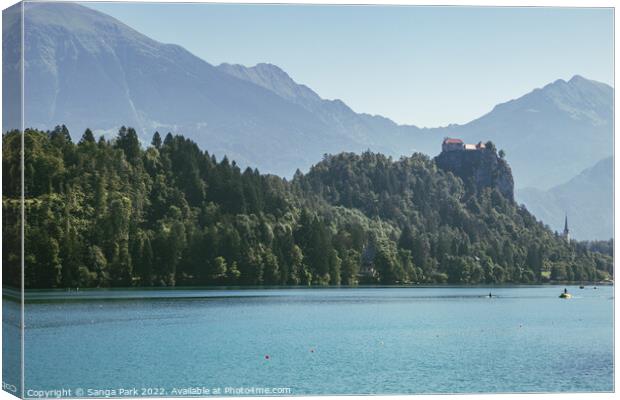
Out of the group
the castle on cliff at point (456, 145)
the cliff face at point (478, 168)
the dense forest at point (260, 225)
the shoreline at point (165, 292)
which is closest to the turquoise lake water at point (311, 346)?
the shoreline at point (165, 292)

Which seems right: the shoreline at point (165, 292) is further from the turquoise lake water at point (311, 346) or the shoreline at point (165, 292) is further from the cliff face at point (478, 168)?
the cliff face at point (478, 168)

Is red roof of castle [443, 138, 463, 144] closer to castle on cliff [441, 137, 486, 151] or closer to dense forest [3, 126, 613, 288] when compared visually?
castle on cliff [441, 137, 486, 151]

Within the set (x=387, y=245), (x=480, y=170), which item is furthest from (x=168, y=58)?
(x=480, y=170)

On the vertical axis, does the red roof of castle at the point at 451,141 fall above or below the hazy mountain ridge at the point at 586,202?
above

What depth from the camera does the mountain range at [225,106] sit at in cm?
3916

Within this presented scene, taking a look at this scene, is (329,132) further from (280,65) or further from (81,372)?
(81,372)

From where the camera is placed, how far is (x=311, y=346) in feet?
116

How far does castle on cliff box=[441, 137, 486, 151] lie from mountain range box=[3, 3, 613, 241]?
2070 millimetres

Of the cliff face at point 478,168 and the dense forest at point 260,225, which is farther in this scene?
the cliff face at point 478,168

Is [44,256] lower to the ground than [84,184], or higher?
lower

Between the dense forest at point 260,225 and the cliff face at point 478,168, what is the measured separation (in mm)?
1083

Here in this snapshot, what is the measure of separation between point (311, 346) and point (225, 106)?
90.1 ft

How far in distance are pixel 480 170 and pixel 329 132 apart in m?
35.6

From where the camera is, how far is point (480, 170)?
10838cm
